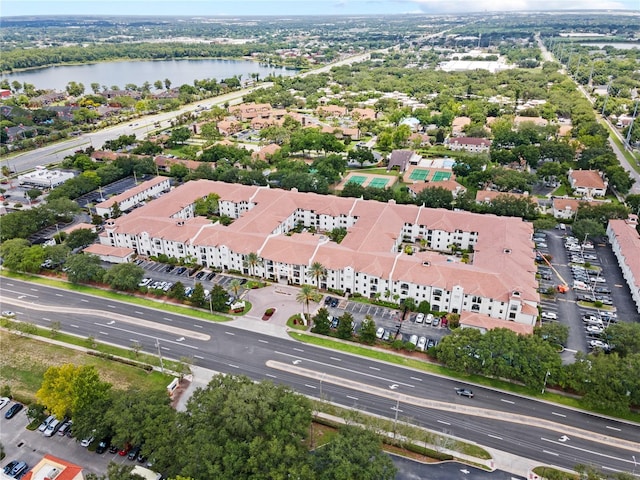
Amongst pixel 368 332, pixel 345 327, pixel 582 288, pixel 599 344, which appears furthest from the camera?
pixel 582 288

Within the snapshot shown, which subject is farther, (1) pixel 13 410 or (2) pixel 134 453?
(1) pixel 13 410

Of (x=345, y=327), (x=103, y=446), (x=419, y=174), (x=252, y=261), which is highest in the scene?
(x=252, y=261)

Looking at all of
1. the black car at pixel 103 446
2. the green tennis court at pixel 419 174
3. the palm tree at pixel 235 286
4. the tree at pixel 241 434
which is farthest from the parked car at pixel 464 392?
the green tennis court at pixel 419 174

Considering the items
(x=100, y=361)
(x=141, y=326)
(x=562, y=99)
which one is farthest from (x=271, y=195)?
(x=562, y=99)

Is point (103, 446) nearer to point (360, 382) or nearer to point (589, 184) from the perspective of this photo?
point (360, 382)

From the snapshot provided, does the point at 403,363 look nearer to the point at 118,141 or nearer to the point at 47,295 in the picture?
the point at 47,295

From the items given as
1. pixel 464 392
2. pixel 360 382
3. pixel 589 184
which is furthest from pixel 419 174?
pixel 360 382
